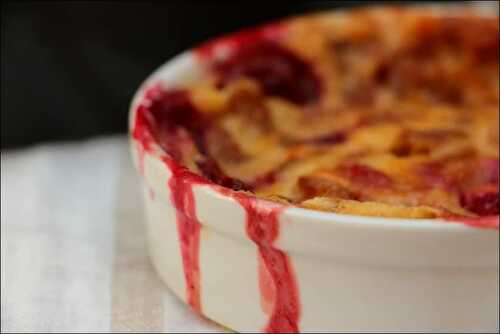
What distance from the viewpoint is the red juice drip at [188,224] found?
89cm

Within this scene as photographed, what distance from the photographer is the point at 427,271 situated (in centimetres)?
80

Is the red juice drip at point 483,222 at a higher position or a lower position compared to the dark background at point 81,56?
higher

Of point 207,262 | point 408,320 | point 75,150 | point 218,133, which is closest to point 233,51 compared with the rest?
point 218,133

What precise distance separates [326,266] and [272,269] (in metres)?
0.05

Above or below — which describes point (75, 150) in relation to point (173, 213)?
below

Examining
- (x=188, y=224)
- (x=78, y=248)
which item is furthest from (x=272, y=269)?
(x=78, y=248)

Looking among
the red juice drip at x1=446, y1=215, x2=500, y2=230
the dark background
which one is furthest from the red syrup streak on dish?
the dark background

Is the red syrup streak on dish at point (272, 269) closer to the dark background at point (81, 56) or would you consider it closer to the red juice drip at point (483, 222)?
the red juice drip at point (483, 222)

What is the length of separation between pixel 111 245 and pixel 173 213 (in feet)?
0.61

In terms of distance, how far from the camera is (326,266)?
831mm

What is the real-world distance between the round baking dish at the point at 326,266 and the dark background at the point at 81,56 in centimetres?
49

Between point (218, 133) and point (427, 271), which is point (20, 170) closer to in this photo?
point (218, 133)

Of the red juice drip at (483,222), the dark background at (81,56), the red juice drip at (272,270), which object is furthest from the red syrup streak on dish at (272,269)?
the dark background at (81,56)

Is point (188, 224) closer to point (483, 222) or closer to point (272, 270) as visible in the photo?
point (272, 270)
